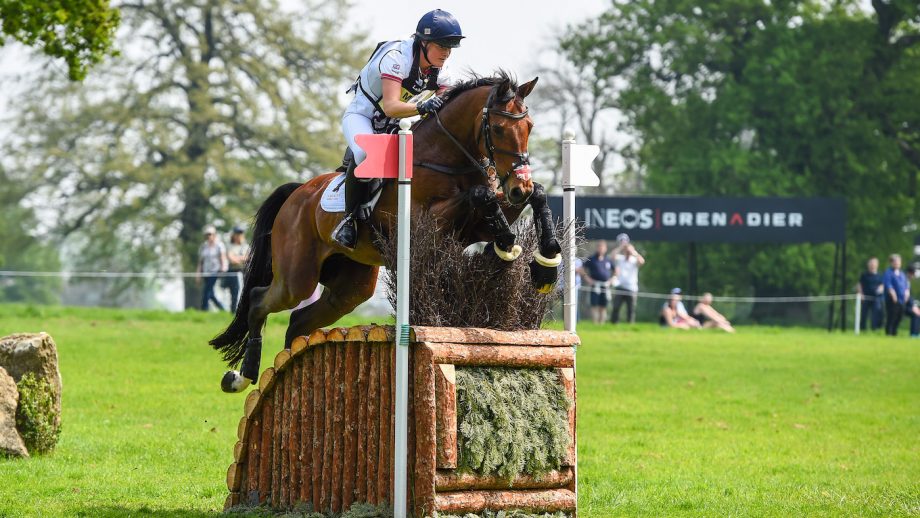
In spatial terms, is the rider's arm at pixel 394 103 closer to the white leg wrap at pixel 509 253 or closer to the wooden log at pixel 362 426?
the white leg wrap at pixel 509 253

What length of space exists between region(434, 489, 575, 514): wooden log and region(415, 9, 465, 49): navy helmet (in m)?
2.67

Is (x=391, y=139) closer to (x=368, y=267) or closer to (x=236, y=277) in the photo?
(x=368, y=267)

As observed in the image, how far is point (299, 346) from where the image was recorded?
695 cm

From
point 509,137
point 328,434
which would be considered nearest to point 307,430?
point 328,434

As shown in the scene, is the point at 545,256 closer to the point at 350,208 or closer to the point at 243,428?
the point at 350,208

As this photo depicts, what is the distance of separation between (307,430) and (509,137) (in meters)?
1.94

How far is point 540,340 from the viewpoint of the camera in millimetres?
6766

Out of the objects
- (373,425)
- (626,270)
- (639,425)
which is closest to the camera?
(373,425)

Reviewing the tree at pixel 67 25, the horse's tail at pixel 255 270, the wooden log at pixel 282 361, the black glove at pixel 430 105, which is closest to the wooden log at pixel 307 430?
the wooden log at pixel 282 361

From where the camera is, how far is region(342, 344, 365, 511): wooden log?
6609mm

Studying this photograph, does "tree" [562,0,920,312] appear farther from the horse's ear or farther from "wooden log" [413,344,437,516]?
"wooden log" [413,344,437,516]

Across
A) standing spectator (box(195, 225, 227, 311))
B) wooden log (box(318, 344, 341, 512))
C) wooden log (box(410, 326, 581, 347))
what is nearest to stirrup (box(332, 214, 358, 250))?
wooden log (box(318, 344, 341, 512))

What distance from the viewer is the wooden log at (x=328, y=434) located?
6.73m

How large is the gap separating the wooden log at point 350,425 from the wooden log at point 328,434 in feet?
0.38
